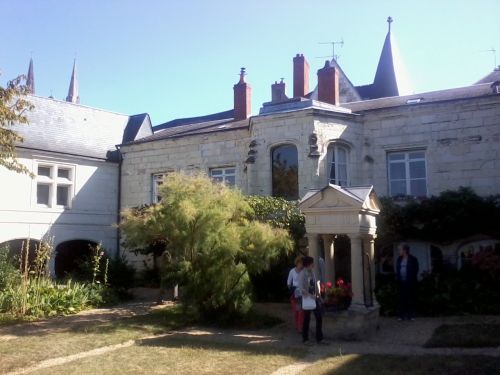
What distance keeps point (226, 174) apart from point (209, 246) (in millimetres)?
7243

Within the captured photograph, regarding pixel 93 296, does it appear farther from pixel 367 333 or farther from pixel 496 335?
pixel 496 335

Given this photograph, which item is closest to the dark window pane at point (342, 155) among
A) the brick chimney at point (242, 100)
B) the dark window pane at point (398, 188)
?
the dark window pane at point (398, 188)

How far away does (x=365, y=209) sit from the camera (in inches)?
349

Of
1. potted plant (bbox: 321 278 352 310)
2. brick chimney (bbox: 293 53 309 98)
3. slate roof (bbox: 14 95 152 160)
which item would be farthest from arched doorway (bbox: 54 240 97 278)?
potted plant (bbox: 321 278 352 310)

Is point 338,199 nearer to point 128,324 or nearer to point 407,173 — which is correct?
point 128,324

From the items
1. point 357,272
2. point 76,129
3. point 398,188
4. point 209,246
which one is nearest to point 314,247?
point 357,272

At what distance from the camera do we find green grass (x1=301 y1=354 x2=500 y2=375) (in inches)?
235

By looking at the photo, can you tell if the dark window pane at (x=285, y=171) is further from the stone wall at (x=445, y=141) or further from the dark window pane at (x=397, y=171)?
the dark window pane at (x=397, y=171)

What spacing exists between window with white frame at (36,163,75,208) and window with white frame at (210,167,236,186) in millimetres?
5012

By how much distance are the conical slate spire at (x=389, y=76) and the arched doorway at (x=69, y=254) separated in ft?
56.5

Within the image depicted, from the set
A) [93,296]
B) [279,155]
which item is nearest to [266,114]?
[279,155]

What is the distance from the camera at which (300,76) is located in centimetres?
2083

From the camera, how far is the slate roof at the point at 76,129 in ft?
56.2

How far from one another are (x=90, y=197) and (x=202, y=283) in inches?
381
